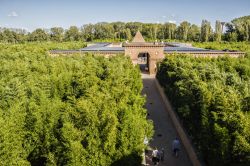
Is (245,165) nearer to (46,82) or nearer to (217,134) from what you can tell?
(217,134)

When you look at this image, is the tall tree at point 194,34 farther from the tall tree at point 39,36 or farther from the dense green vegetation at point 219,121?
the dense green vegetation at point 219,121

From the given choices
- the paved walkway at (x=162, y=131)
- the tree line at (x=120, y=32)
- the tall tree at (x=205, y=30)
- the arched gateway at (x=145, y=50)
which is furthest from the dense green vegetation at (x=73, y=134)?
the tree line at (x=120, y=32)

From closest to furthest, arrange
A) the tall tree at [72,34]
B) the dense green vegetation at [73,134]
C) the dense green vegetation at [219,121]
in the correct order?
the dense green vegetation at [219,121]
the dense green vegetation at [73,134]
the tall tree at [72,34]

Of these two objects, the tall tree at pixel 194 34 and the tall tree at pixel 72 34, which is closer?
the tall tree at pixel 194 34

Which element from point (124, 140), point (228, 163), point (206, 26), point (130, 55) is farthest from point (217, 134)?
point (206, 26)

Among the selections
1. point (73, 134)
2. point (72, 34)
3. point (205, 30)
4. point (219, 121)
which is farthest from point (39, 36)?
point (219, 121)

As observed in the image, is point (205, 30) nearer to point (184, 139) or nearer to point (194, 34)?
point (194, 34)

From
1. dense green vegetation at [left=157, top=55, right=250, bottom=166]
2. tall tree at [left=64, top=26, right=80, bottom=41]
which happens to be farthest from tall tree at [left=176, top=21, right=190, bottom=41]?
dense green vegetation at [left=157, top=55, right=250, bottom=166]

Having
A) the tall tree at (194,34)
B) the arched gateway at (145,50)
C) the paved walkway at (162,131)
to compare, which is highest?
the tall tree at (194,34)

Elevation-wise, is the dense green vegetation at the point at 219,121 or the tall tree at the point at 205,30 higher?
the tall tree at the point at 205,30
